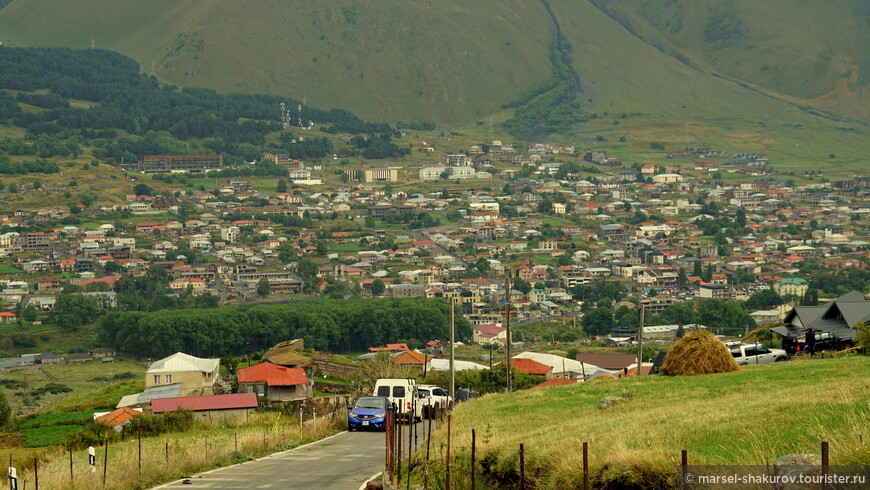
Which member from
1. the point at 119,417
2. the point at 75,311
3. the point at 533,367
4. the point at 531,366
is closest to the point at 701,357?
the point at 119,417

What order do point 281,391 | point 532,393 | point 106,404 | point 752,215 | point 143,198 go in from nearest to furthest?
point 532,393, point 281,391, point 106,404, point 143,198, point 752,215

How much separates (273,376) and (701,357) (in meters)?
24.4

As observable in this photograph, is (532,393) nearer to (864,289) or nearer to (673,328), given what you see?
(673,328)

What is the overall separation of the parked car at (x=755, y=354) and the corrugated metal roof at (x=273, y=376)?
60.8 ft

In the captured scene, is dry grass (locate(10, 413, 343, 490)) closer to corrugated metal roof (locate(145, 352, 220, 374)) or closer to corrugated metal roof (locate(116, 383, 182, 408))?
corrugated metal roof (locate(116, 383, 182, 408))

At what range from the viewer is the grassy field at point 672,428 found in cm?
931

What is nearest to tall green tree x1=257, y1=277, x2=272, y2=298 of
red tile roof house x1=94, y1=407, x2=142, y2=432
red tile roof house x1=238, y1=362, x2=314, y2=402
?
red tile roof house x1=238, y1=362, x2=314, y2=402

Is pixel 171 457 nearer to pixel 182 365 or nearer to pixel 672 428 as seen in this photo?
pixel 672 428

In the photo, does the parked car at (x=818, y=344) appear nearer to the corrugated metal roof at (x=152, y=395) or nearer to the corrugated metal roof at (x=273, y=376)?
the corrugated metal roof at (x=273, y=376)

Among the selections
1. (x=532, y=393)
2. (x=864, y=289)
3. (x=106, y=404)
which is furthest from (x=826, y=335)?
(x=864, y=289)

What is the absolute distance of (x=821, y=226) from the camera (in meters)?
162

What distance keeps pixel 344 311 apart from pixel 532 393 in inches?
3027

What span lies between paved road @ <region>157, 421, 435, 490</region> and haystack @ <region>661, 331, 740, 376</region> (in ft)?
16.2

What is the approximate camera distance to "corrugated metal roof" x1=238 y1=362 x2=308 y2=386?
1634 inches
